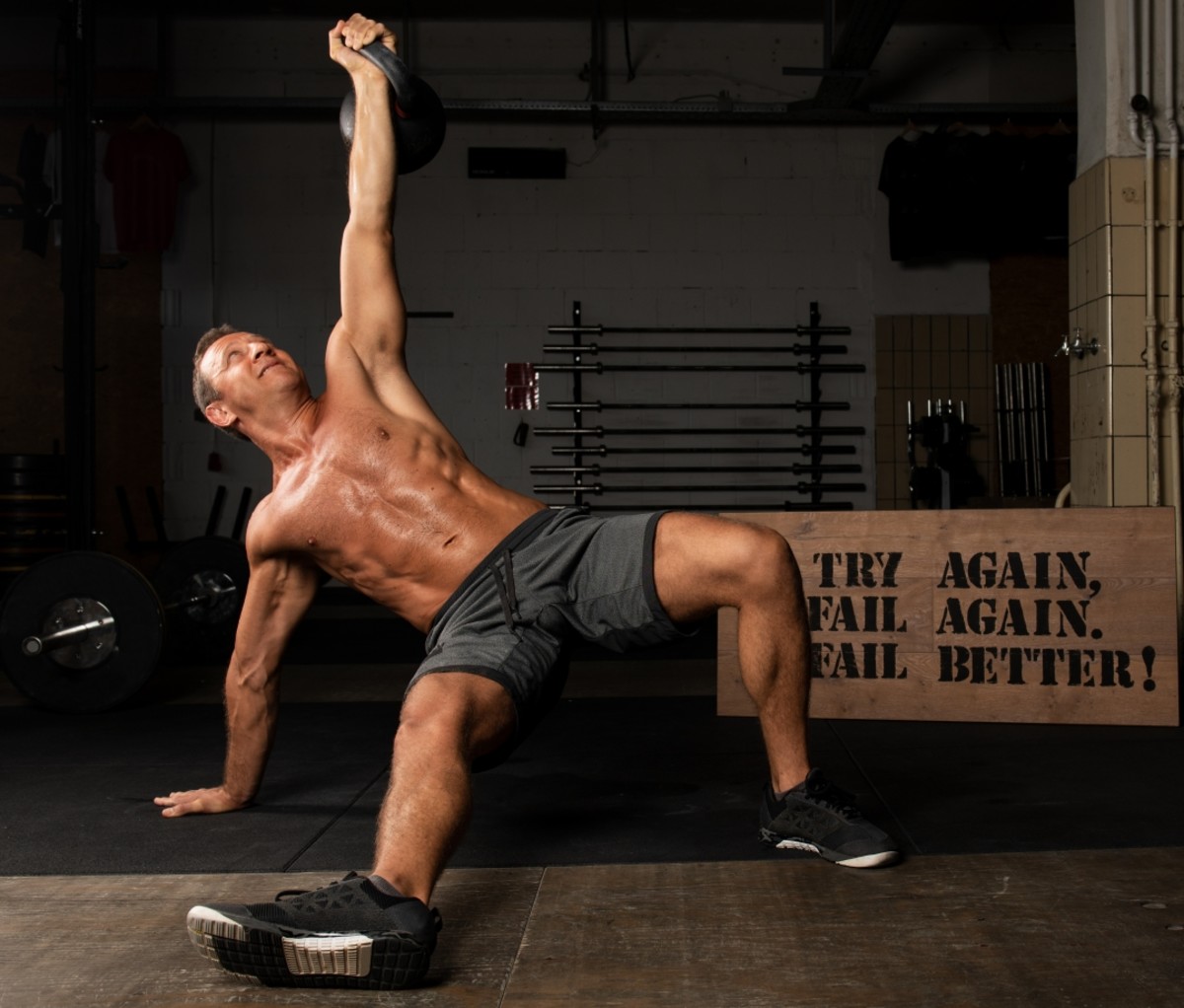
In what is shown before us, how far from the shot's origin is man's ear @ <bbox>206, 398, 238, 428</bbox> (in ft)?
6.68

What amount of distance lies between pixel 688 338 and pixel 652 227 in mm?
735

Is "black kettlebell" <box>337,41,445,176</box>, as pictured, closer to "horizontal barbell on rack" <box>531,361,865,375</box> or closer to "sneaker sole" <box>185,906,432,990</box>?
"sneaker sole" <box>185,906,432,990</box>

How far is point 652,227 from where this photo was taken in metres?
7.29

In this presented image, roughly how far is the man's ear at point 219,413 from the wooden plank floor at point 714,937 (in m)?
0.78

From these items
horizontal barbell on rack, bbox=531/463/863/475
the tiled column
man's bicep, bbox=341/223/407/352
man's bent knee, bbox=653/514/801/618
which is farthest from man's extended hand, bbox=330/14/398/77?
horizontal barbell on rack, bbox=531/463/863/475

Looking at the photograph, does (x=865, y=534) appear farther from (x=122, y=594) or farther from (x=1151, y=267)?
(x=122, y=594)

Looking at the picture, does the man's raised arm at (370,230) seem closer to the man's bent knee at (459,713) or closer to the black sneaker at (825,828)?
the man's bent knee at (459,713)

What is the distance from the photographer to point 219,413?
2055 mm

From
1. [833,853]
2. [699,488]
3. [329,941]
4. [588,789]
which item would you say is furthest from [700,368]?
[329,941]

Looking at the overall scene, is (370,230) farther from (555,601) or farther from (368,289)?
(555,601)

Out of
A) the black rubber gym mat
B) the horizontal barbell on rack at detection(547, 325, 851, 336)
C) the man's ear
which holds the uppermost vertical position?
the horizontal barbell on rack at detection(547, 325, 851, 336)

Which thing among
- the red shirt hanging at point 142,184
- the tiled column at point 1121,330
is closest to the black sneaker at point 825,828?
the tiled column at point 1121,330

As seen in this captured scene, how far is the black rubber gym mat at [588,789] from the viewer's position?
1913mm

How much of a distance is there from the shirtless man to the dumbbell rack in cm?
490
